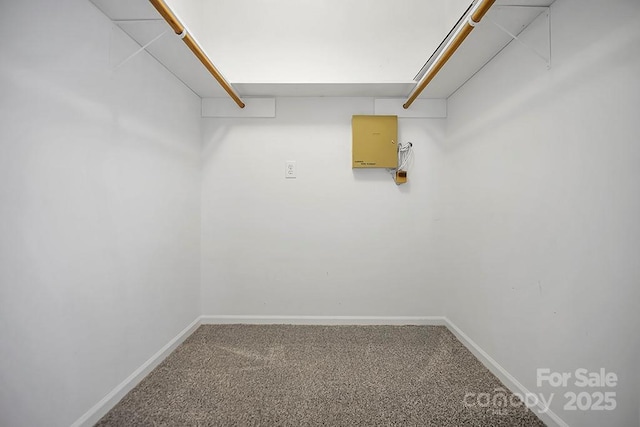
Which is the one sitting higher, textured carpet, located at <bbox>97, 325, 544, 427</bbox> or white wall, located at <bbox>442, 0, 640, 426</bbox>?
white wall, located at <bbox>442, 0, 640, 426</bbox>

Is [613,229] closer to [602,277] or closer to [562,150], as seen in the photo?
[602,277]

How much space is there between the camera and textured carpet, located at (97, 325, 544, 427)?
1.28 m

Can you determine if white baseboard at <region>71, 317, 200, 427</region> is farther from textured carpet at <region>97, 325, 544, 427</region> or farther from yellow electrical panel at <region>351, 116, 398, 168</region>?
yellow electrical panel at <region>351, 116, 398, 168</region>

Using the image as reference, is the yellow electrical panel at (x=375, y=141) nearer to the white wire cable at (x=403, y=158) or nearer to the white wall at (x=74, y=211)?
the white wire cable at (x=403, y=158)

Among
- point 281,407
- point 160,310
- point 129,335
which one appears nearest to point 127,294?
point 129,335

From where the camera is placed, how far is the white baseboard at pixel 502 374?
1203 millimetres

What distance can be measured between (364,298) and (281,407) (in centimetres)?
122

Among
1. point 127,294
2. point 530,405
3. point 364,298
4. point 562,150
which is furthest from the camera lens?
point 364,298

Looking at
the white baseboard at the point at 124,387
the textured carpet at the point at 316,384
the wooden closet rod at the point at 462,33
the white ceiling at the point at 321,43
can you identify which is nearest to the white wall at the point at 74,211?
the white baseboard at the point at 124,387

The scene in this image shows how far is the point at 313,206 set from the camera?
7.68 feet

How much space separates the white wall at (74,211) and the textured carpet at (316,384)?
29 cm

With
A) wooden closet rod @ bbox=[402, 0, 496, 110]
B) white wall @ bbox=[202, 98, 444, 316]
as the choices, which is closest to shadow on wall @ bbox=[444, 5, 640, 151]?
wooden closet rod @ bbox=[402, 0, 496, 110]

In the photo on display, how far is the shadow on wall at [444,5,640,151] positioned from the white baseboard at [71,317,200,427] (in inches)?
111

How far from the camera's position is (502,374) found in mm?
1523
